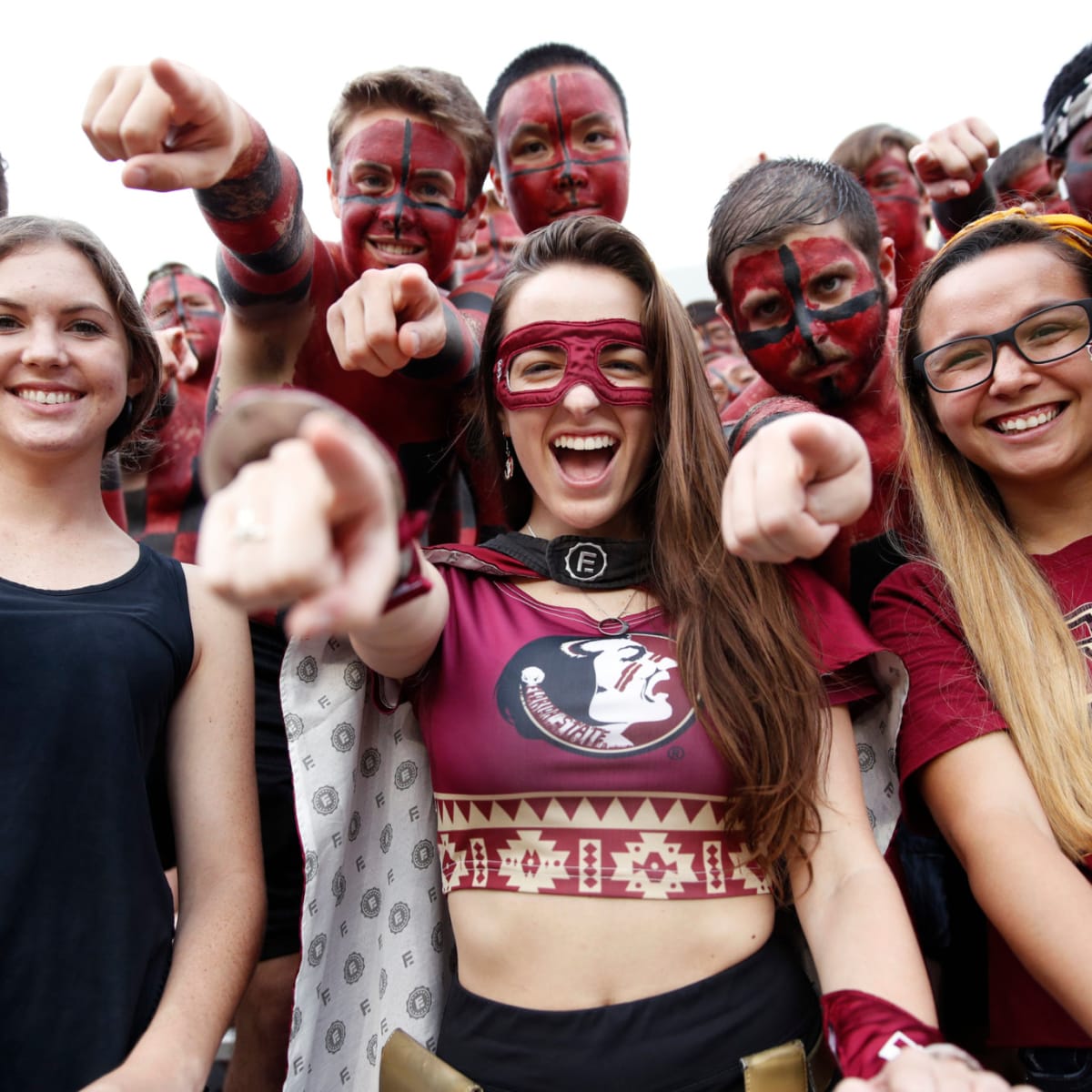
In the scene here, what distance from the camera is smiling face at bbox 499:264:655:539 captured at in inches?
68.4

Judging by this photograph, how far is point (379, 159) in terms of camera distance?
2471 mm

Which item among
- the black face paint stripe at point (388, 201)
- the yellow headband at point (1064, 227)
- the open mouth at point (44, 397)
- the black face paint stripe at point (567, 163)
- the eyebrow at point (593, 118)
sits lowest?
the open mouth at point (44, 397)

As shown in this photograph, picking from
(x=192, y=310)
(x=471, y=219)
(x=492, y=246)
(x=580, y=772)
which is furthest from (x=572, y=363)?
(x=492, y=246)

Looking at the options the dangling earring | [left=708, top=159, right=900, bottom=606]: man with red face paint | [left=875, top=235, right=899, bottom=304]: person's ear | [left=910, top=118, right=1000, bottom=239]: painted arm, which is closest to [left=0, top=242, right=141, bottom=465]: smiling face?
the dangling earring

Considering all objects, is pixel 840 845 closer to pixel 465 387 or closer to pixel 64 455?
pixel 465 387

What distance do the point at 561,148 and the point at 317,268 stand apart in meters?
1.19

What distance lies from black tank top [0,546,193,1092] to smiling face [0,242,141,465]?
0.28 m

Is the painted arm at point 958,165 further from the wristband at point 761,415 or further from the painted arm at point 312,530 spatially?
the painted arm at point 312,530

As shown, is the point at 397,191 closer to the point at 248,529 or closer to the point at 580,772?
the point at 580,772

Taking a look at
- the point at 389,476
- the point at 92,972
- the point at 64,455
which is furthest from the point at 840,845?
the point at 64,455

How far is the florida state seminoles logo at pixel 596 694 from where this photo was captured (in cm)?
150

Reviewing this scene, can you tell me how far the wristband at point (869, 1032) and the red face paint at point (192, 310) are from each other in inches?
167

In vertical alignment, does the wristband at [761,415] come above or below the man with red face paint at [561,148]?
below

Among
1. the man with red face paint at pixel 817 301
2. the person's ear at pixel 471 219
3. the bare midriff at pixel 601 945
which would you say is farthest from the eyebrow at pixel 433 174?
the bare midriff at pixel 601 945
